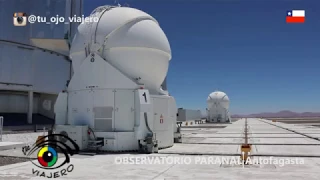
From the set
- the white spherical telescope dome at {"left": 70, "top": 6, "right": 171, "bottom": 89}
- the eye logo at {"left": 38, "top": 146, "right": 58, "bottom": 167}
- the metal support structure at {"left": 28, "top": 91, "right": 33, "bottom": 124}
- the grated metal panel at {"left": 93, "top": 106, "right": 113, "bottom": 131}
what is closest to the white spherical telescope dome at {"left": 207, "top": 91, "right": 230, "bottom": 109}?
the metal support structure at {"left": 28, "top": 91, "right": 33, "bottom": 124}

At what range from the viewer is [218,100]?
5756 cm

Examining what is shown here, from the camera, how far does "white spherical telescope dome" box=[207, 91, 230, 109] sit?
57.7 metres

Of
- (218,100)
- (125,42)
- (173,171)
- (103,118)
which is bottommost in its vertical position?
(173,171)

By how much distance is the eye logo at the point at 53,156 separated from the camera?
362 inches

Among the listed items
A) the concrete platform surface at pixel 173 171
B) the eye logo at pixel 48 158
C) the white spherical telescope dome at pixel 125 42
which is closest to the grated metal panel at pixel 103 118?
the white spherical telescope dome at pixel 125 42

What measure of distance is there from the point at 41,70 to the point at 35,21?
6319mm

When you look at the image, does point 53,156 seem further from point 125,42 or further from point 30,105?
point 30,105

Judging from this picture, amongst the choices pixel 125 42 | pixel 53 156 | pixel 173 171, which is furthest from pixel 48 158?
pixel 125 42

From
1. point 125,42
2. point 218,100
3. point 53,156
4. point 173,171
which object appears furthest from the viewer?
point 218,100

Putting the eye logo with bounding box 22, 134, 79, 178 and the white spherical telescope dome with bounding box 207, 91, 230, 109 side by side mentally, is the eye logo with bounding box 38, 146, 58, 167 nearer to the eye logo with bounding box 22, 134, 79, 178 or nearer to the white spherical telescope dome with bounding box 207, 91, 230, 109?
the eye logo with bounding box 22, 134, 79, 178

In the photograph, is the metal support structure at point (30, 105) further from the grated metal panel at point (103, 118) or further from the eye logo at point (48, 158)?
the eye logo at point (48, 158)

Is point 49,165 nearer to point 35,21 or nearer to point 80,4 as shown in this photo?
point 35,21

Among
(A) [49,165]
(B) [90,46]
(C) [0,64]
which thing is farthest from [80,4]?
(A) [49,165]

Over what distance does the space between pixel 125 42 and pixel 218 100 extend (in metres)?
45.4
